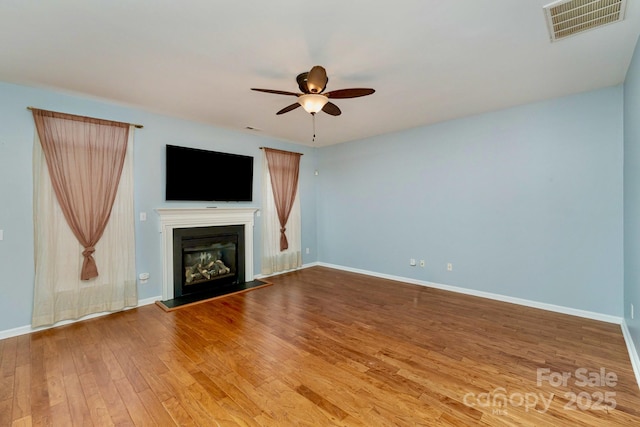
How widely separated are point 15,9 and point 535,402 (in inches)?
174

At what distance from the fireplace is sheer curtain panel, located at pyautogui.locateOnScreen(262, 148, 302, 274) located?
0.59m

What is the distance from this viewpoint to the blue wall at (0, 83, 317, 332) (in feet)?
9.86

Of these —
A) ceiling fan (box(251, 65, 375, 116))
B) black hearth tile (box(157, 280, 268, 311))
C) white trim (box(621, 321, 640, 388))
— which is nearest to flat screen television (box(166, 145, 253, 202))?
black hearth tile (box(157, 280, 268, 311))

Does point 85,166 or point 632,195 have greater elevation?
point 85,166

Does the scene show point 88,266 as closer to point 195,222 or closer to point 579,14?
point 195,222

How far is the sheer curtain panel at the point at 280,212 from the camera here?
542cm

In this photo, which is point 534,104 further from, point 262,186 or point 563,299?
point 262,186

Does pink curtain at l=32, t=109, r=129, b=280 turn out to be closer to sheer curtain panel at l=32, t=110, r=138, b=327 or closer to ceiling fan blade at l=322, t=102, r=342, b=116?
sheer curtain panel at l=32, t=110, r=138, b=327

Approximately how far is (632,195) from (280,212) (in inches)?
186

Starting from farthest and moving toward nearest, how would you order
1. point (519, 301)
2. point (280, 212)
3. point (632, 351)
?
1. point (280, 212)
2. point (519, 301)
3. point (632, 351)

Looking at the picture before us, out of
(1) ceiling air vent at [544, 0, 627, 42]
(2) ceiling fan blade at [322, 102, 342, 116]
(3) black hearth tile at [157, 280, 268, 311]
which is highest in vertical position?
(1) ceiling air vent at [544, 0, 627, 42]

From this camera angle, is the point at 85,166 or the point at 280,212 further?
the point at 280,212

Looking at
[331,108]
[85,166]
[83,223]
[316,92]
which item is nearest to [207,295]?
[83,223]

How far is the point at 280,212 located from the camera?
5613mm
